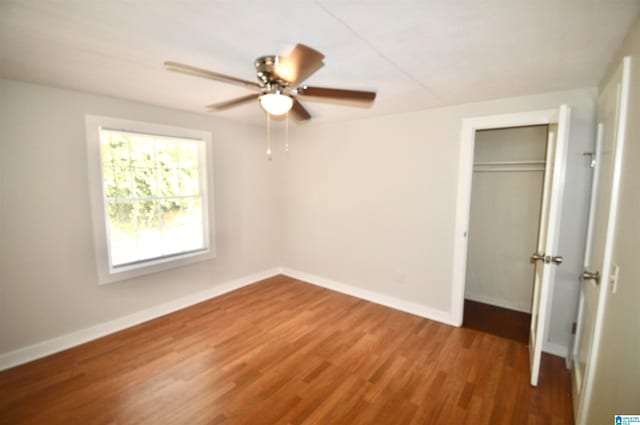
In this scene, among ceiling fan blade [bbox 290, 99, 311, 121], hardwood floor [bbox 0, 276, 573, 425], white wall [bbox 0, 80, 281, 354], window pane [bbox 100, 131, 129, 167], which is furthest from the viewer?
window pane [bbox 100, 131, 129, 167]

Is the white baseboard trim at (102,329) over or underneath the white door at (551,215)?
underneath

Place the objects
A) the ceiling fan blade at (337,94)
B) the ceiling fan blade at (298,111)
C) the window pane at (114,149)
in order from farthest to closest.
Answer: the window pane at (114,149), the ceiling fan blade at (298,111), the ceiling fan blade at (337,94)

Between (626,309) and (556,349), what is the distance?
70.6 inches

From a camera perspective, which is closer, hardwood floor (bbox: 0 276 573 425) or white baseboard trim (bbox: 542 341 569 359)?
hardwood floor (bbox: 0 276 573 425)

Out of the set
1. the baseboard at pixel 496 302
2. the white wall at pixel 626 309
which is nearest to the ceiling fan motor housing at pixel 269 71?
the white wall at pixel 626 309

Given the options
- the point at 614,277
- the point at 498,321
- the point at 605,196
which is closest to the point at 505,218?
the point at 498,321

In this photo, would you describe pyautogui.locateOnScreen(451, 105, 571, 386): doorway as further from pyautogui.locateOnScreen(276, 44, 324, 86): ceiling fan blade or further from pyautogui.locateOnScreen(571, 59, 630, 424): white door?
pyautogui.locateOnScreen(276, 44, 324, 86): ceiling fan blade

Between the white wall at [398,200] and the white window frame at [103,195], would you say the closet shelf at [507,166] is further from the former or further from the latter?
the white window frame at [103,195]

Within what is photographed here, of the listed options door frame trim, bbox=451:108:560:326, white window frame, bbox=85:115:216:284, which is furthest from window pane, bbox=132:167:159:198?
door frame trim, bbox=451:108:560:326

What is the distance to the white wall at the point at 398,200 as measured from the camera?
236 cm

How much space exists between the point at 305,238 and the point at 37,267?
2847 mm

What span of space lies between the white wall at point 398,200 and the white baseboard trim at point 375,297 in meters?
0.06

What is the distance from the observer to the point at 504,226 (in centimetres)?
335

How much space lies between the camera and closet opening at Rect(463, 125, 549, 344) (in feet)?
10.2
